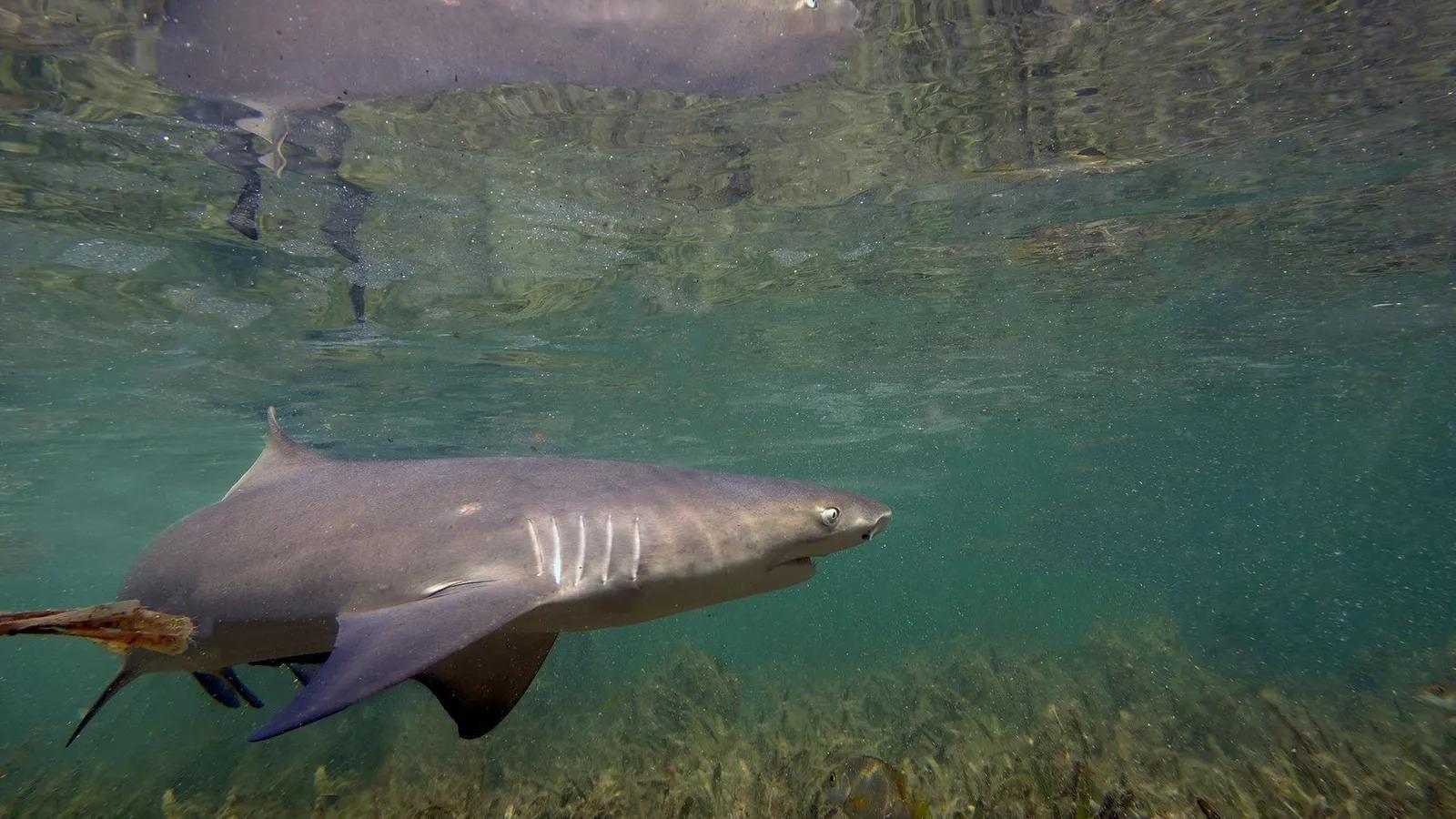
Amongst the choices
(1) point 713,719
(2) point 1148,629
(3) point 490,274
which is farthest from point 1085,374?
(3) point 490,274

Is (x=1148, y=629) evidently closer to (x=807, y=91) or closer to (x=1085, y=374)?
(x=1085, y=374)

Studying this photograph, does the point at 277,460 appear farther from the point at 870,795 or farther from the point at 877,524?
the point at 870,795

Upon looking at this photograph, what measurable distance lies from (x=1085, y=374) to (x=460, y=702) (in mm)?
21522

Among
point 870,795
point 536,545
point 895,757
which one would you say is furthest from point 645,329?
point 536,545

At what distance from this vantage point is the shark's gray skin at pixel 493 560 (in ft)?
10.5

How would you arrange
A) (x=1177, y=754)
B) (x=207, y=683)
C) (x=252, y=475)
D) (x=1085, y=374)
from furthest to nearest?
(x=1085, y=374), (x=1177, y=754), (x=207, y=683), (x=252, y=475)

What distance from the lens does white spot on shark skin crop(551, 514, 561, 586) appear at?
318 centimetres

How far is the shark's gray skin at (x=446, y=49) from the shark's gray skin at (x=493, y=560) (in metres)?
4.67

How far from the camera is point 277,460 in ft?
15.8

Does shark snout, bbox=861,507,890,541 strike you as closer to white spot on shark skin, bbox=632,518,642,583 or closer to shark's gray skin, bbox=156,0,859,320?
white spot on shark skin, bbox=632,518,642,583

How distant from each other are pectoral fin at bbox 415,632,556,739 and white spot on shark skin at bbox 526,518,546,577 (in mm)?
480

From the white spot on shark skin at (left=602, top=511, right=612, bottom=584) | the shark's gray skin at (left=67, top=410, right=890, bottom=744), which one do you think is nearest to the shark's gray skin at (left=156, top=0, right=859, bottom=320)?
the shark's gray skin at (left=67, top=410, right=890, bottom=744)

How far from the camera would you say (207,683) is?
16.5ft

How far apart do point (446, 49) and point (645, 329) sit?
28.0ft
